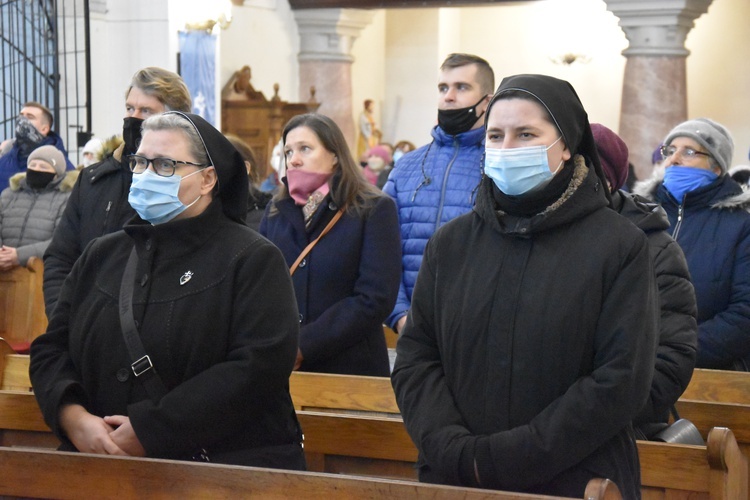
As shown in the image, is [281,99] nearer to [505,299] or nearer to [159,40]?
[159,40]

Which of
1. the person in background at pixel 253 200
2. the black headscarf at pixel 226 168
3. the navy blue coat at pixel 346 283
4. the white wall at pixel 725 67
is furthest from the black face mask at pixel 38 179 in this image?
the white wall at pixel 725 67

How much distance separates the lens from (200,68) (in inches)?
409

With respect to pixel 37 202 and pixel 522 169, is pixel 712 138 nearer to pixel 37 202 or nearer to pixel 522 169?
pixel 522 169

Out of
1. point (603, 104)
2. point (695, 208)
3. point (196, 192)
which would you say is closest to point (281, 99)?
point (603, 104)

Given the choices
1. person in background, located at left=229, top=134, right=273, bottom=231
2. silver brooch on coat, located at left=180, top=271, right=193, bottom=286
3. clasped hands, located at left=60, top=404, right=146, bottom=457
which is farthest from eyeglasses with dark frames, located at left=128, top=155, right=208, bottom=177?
person in background, located at left=229, top=134, right=273, bottom=231

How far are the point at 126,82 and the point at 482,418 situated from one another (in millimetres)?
8149

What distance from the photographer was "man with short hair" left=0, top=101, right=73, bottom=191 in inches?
299

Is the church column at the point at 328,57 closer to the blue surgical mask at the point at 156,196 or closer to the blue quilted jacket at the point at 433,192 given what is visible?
the blue quilted jacket at the point at 433,192

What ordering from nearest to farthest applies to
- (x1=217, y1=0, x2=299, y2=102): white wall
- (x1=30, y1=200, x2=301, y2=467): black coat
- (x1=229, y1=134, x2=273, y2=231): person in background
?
(x1=30, y1=200, x2=301, y2=467): black coat
(x1=229, y1=134, x2=273, y2=231): person in background
(x1=217, y1=0, x2=299, y2=102): white wall

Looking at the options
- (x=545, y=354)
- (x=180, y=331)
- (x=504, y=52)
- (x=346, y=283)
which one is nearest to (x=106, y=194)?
(x=346, y=283)

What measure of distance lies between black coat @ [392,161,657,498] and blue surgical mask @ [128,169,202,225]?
29.4 inches

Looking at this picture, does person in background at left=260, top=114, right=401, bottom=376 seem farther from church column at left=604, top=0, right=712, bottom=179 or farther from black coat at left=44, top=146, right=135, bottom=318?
church column at left=604, top=0, right=712, bottom=179

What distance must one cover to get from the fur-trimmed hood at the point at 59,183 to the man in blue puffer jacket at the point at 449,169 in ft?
9.95

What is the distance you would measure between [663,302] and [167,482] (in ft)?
4.41
